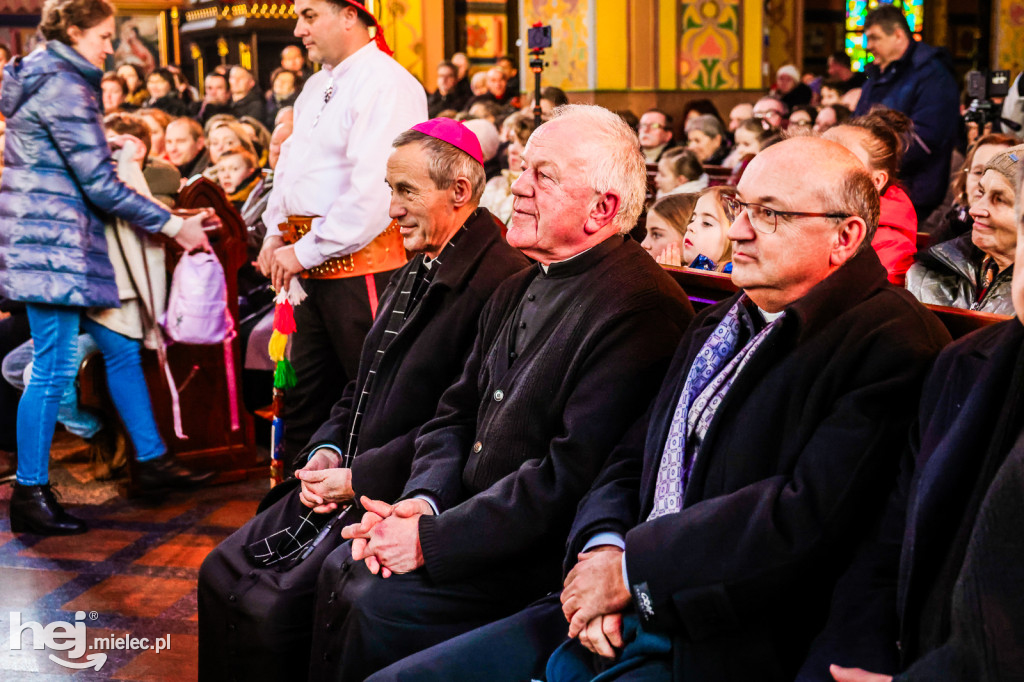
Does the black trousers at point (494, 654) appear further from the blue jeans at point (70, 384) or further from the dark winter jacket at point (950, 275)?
the blue jeans at point (70, 384)

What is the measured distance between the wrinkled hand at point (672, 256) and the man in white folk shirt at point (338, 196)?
91 cm

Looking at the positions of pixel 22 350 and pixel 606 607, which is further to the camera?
pixel 22 350

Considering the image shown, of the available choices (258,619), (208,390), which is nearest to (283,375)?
(208,390)

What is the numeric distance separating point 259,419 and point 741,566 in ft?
12.6

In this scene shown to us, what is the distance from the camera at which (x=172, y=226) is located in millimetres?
4176

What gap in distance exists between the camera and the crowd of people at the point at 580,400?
1.64 metres

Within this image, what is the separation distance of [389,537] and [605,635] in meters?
0.56

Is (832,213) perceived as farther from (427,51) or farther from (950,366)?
(427,51)

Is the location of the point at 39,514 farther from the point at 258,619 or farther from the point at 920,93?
the point at 920,93

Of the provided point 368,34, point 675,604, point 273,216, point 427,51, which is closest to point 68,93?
point 273,216

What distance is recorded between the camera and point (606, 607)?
1.85m

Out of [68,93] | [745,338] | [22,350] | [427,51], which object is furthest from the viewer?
[427,51]

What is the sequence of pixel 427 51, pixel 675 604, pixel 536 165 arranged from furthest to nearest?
pixel 427 51 → pixel 536 165 → pixel 675 604

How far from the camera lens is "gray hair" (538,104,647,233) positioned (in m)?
2.33
